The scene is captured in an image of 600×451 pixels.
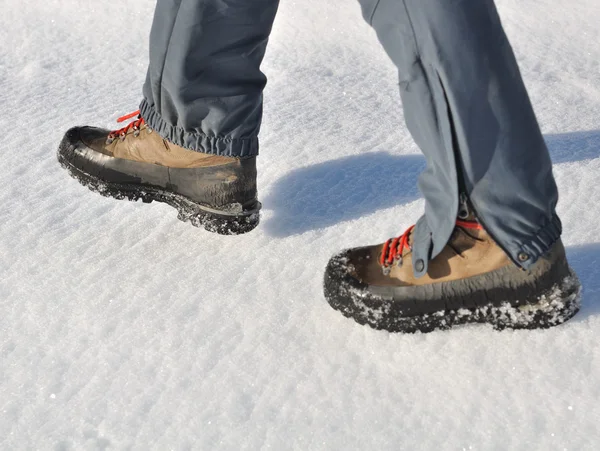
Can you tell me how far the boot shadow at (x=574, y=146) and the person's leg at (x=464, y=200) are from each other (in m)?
0.66

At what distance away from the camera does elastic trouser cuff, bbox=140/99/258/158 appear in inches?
53.7

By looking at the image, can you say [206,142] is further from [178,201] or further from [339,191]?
[339,191]

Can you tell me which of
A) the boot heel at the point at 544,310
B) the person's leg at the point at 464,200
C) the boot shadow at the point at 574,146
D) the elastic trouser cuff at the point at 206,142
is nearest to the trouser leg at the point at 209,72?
the elastic trouser cuff at the point at 206,142

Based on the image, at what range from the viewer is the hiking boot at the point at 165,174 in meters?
1.39

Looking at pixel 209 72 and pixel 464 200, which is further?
pixel 209 72

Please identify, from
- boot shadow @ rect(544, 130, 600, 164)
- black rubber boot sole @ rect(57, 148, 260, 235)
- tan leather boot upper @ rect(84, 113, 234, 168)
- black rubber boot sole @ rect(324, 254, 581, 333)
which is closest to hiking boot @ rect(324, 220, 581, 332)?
black rubber boot sole @ rect(324, 254, 581, 333)

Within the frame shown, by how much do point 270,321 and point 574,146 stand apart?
0.97 meters

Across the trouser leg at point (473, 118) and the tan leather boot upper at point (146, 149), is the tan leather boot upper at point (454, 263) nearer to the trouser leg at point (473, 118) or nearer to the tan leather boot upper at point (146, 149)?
the trouser leg at point (473, 118)

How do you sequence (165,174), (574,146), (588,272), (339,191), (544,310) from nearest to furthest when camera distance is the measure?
(544,310) < (588,272) < (165,174) < (339,191) < (574,146)

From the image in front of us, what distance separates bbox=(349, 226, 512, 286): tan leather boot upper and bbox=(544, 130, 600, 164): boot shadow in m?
0.67

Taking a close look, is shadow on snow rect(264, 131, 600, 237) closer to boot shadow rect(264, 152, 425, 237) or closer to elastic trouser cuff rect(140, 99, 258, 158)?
boot shadow rect(264, 152, 425, 237)

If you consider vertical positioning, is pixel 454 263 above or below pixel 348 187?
above

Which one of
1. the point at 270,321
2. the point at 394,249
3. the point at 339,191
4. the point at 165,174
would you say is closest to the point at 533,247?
the point at 394,249

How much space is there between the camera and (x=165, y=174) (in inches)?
56.9
